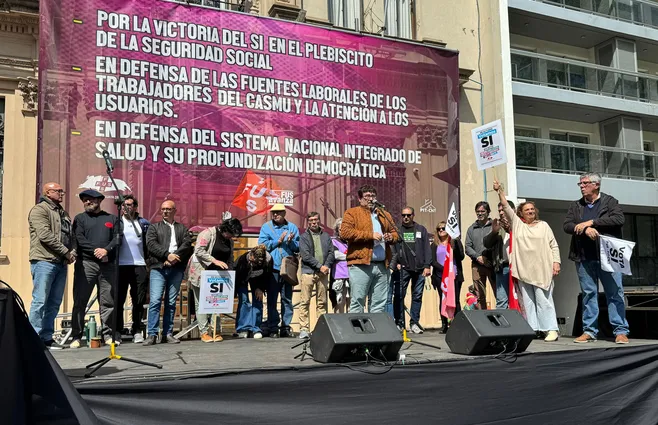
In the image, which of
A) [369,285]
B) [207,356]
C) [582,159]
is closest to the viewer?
[207,356]

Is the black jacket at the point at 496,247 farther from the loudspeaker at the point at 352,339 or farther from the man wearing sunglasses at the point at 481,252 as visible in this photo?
the loudspeaker at the point at 352,339

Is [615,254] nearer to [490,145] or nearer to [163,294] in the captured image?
[490,145]

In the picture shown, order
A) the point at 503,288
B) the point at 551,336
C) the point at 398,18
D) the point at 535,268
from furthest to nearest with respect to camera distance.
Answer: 1. the point at 398,18
2. the point at 503,288
3. the point at 535,268
4. the point at 551,336

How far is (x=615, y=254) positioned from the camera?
19.1 ft

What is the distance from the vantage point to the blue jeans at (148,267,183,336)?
21.1 feet

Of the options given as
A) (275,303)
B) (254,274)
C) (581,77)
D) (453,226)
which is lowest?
(275,303)

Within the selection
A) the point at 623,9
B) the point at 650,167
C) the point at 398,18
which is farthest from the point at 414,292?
the point at 623,9

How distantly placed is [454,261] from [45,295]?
5.16 m

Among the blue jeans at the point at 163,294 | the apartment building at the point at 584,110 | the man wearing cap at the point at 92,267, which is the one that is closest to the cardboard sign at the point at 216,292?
the blue jeans at the point at 163,294

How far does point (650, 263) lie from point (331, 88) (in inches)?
530

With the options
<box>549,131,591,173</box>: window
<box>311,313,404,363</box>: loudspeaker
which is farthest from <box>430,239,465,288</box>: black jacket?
<box>549,131,591,173</box>: window

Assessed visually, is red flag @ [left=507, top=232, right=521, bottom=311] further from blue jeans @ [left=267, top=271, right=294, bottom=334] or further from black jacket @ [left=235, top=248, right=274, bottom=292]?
black jacket @ [left=235, top=248, right=274, bottom=292]

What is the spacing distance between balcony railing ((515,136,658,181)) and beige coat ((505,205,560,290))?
8.34 metres

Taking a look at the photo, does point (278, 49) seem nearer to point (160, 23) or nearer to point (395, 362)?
point (160, 23)
